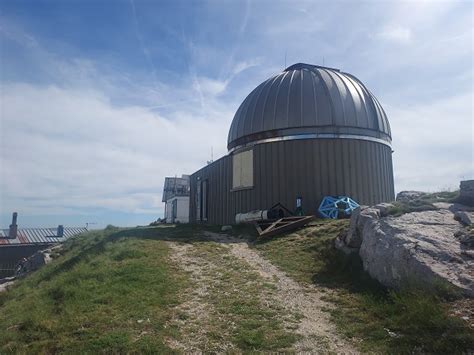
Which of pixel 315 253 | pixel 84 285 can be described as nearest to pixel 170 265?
pixel 84 285

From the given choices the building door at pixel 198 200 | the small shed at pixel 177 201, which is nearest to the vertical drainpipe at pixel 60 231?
the small shed at pixel 177 201

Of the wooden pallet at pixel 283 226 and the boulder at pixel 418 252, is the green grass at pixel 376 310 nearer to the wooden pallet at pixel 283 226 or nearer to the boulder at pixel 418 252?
the boulder at pixel 418 252

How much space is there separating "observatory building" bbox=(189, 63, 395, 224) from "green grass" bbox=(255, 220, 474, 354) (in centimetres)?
755

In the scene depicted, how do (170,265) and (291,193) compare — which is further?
(291,193)

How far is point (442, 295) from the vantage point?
665cm

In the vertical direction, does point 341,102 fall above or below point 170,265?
above

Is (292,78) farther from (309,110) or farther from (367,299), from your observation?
(367,299)

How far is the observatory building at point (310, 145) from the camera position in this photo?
18.7 metres

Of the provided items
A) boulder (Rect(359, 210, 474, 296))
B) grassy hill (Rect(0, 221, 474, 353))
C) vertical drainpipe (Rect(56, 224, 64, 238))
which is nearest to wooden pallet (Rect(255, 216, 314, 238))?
grassy hill (Rect(0, 221, 474, 353))

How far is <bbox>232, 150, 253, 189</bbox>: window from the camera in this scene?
66.5 ft

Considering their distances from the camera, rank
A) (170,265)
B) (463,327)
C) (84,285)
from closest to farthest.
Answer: (463,327) < (84,285) < (170,265)

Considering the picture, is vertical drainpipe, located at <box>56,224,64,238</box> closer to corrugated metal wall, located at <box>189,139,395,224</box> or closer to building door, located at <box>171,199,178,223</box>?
building door, located at <box>171,199,178,223</box>

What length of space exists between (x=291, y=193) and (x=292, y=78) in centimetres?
662

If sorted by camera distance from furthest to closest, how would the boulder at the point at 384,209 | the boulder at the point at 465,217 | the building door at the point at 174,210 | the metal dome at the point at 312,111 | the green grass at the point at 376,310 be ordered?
the building door at the point at 174,210
the metal dome at the point at 312,111
the boulder at the point at 384,209
the boulder at the point at 465,217
the green grass at the point at 376,310
